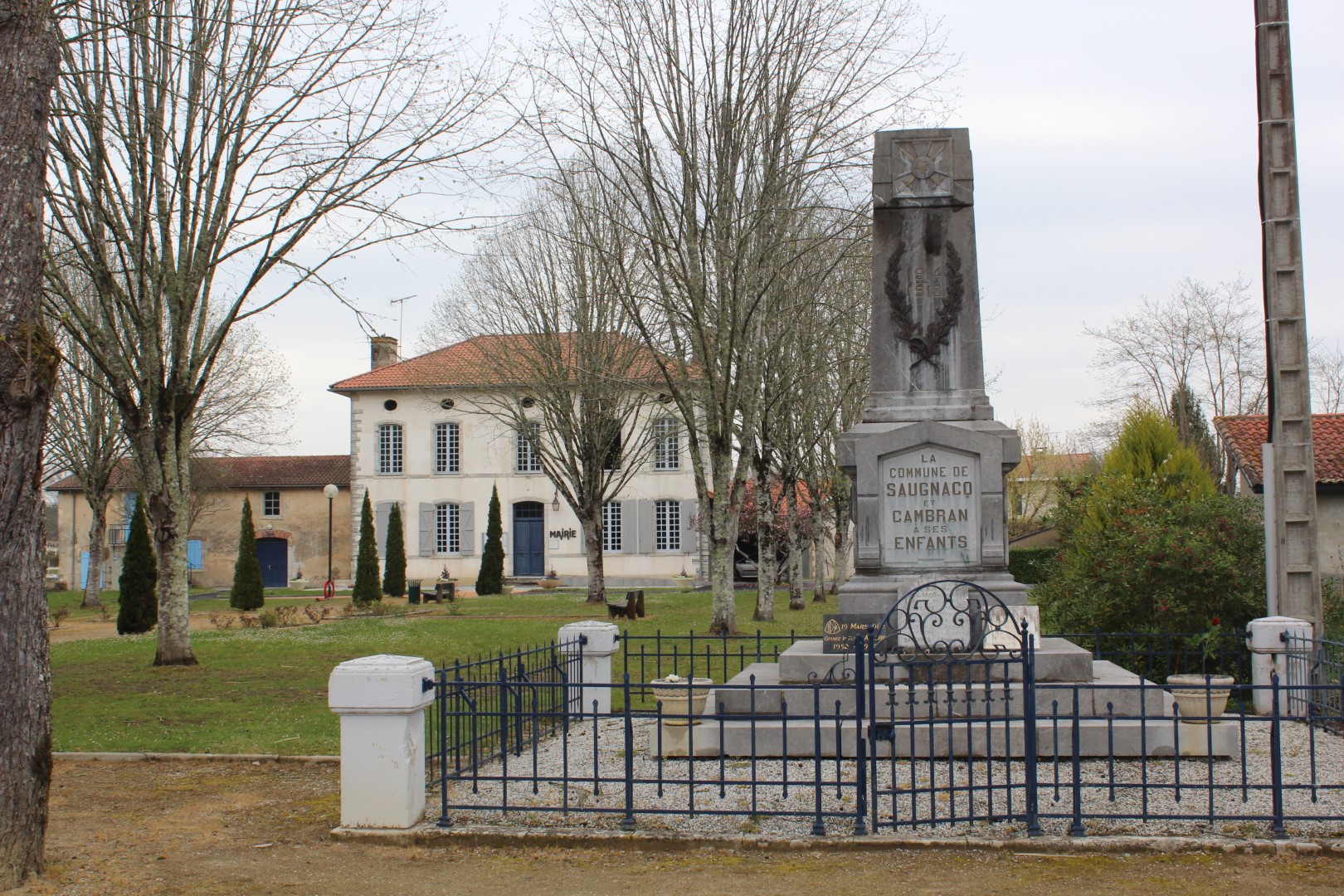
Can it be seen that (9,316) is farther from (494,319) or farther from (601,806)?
(494,319)

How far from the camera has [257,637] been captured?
63.2 feet

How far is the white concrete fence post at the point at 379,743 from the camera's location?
643 cm

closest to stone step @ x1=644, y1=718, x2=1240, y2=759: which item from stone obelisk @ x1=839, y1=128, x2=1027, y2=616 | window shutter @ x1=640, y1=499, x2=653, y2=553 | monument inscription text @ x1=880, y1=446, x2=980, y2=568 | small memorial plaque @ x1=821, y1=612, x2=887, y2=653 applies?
small memorial plaque @ x1=821, y1=612, x2=887, y2=653

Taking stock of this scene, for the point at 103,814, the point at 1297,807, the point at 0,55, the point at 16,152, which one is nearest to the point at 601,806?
the point at 103,814

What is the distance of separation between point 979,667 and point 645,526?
31.0 m

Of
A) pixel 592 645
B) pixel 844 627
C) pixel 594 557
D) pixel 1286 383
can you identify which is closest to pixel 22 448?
pixel 592 645

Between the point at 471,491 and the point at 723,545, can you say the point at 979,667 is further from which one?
the point at 471,491

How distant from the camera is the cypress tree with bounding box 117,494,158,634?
22.6 m

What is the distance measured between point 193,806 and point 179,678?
6489 millimetres

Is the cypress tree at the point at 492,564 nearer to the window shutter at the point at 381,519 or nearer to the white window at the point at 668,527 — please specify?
the white window at the point at 668,527

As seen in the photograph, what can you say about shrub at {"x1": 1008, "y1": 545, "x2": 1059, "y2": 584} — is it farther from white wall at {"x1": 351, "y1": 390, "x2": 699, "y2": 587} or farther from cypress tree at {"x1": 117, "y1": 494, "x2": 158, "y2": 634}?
cypress tree at {"x1": 117, "y1": 494, "x2": 158, "y2": 634}

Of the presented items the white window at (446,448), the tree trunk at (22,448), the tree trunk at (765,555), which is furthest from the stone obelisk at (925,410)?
the white window at (446,448)

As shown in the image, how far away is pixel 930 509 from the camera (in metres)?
9.52

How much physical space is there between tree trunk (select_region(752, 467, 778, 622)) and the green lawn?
19.7 inches
